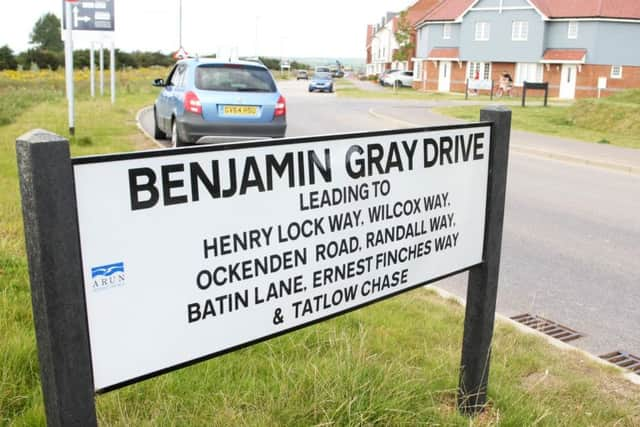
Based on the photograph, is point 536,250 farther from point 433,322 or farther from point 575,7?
point 575,7

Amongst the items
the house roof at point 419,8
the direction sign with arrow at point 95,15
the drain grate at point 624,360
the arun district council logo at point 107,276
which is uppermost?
the house roof at point 419,8

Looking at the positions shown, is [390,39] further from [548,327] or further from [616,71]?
[548,327]

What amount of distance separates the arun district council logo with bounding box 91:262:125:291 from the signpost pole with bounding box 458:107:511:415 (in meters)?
1.82

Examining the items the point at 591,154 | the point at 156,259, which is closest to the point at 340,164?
the point at 156,259

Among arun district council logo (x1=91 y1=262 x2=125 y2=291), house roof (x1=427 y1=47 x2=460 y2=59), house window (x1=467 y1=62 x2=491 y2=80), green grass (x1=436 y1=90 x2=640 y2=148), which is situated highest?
house roof (x1=427 y1=47 x2=460 y2=59)

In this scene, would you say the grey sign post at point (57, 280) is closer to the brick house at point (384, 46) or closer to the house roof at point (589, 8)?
the house roof at point (589, 8)

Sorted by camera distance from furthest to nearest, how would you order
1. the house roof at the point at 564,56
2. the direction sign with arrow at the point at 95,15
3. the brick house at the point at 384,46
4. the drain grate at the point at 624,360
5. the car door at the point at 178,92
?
the brick house at the point at 384,46 → the house roof at the point at 564,56 → the direction sign with arrow at the point at 95,15 → the car door at the point at 178,92 → the drain grate at the point at 624,360

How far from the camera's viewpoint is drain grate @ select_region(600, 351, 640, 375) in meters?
4.17

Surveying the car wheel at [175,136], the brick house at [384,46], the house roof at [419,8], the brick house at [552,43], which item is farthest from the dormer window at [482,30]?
the car wheel at [175,136]

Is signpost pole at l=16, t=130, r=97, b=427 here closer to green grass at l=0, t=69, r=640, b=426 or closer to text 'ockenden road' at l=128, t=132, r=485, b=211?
text 'ockenden road' at l=128, t=132, r=485, b=211

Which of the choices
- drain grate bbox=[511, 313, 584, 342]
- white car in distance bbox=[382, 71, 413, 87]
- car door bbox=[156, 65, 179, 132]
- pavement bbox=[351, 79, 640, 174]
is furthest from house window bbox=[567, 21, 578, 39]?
drain grate bbox=[511, 313, 584, 342]

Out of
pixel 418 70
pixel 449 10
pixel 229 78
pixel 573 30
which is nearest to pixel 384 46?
pixel 418 70

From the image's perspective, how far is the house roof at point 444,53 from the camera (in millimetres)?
55312

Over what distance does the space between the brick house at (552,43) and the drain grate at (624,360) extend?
149 feet
